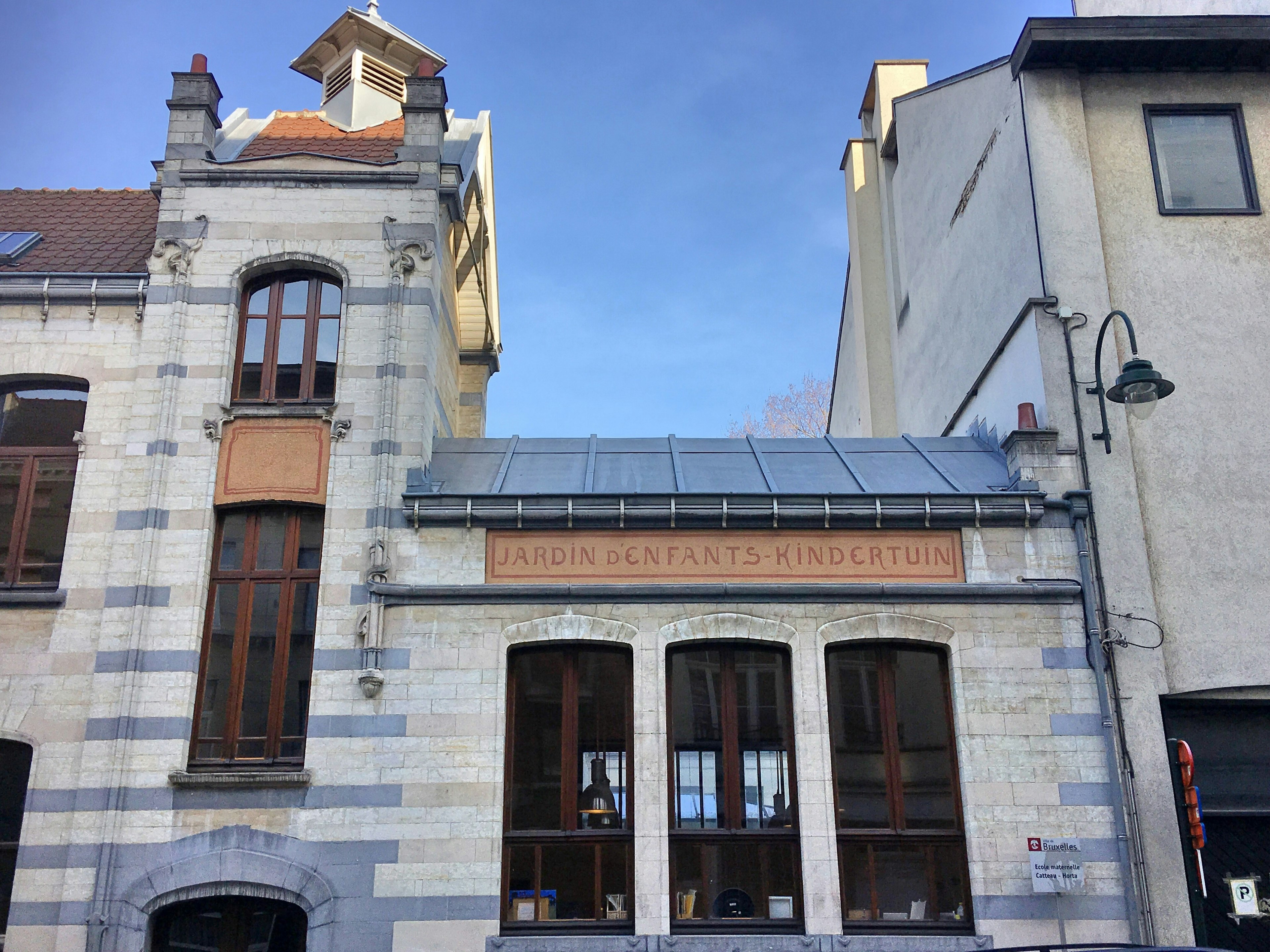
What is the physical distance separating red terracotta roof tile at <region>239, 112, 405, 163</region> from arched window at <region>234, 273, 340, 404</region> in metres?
1.92

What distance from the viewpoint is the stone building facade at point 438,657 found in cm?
1195

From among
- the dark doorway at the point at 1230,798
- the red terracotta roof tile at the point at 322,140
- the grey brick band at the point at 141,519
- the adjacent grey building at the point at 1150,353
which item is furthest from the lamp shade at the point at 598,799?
the red terracotta roof tile at the point at 322,140

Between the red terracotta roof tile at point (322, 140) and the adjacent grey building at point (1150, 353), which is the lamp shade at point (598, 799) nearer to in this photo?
the adjacent grey building at point (1150, 353)

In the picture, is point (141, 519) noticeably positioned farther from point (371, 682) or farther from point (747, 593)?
point (747, 593)

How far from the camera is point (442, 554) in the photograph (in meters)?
13.0

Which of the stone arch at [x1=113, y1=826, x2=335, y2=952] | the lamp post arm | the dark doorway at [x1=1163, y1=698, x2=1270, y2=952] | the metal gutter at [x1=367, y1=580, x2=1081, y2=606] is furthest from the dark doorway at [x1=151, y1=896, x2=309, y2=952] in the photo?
the lamp post arm

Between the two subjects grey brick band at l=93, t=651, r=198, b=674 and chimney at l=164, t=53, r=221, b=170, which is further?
chimney at l=164, t=53, r=221, b=170

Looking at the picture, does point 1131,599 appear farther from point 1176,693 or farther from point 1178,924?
point 1178,924

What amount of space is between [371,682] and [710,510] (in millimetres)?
4436

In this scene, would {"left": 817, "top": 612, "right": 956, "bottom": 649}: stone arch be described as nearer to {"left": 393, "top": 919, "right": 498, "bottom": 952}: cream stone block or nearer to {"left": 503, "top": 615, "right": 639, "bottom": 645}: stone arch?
{"left": 503, "top": 615, "right": 639, "bottom": 645}: stone arch

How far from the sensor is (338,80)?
19.8 metres

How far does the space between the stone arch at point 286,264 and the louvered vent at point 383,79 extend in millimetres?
6276

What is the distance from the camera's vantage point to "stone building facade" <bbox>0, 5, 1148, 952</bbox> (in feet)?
39.2

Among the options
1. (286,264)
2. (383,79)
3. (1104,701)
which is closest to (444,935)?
(1104,701)
